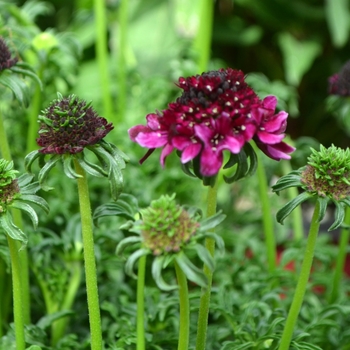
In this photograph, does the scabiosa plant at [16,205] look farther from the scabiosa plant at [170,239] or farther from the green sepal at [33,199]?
the scabiosa plant at [170,239]

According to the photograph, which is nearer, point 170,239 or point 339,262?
point 170,239

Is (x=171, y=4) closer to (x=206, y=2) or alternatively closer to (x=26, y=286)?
(x=206, y=2)

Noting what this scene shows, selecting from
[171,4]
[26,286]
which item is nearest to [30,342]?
[26,286]

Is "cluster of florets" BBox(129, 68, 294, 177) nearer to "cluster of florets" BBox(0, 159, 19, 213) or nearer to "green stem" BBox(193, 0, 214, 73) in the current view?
"cluster of florets" BBox(0, 159, 19, 213)

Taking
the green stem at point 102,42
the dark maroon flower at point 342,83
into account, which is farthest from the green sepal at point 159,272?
the green stem at point 102,42

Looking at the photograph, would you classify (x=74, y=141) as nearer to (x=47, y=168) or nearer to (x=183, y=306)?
(x=47, y=168)

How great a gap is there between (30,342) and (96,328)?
0.16m

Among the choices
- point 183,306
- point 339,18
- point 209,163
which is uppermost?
point 339,18

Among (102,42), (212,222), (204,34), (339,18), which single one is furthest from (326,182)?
(339,18)

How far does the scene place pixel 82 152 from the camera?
0.52m

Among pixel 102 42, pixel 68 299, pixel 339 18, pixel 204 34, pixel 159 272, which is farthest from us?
pixel 339 18

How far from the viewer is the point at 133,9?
193 cm

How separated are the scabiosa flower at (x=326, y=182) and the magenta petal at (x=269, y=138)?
81 millimetres

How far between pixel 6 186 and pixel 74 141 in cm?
8
